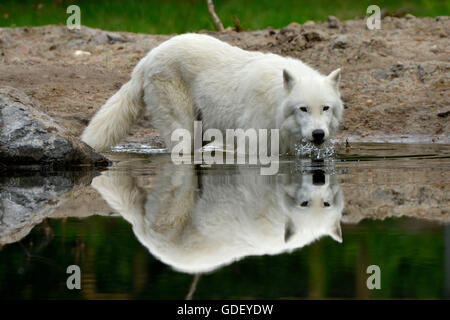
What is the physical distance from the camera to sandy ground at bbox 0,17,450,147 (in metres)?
9.91

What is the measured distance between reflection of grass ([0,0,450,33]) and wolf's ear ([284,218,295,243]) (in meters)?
10.7

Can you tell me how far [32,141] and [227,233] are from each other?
340 cm

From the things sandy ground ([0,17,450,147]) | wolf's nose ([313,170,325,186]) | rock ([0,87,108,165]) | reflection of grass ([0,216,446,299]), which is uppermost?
sandy ground ([0,17,450,147])

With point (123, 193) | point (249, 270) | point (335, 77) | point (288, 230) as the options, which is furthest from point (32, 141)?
point (249, 270)

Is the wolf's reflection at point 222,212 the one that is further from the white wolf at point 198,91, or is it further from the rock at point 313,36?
the rock at point 313,36

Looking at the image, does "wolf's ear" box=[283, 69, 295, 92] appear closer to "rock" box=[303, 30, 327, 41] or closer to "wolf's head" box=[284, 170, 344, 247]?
"wolf's head" box=[284, 170, 344, 247]

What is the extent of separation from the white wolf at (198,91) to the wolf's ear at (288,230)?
3.33 m

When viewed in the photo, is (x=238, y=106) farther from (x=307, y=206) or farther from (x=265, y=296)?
(x=265, y=296)

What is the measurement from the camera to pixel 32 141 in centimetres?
705

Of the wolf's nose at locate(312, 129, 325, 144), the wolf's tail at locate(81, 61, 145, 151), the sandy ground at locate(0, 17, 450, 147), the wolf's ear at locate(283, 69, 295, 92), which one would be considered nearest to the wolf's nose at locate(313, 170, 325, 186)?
the wolf's nose at locate(312, 129, 325, 144)

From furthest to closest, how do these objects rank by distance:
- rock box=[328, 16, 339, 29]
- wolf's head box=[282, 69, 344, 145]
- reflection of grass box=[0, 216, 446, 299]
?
rock box=[328, 16, 339, 29] < wolf's head box=[282, 69, 344, 145] < reflection of grass box=[0, 216, 446, 299]

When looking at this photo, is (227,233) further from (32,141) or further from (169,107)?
(169,107)
